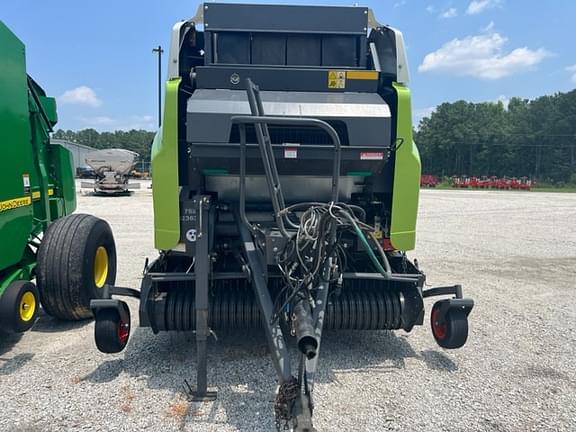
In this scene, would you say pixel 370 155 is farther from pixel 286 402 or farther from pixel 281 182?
pixel 286 402

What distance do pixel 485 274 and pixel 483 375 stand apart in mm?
3736

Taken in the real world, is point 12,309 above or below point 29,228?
below

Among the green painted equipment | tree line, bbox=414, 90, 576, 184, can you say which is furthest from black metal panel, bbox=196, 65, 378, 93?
tree line, bbox=414, 90, 576, 184

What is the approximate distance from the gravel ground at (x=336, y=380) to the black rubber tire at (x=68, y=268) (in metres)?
0.27

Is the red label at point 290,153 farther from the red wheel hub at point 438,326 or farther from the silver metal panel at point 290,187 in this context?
the red wheel hub at point 438,326

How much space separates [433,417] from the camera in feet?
9.27

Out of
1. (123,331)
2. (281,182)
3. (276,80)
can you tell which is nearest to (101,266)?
(123,331)

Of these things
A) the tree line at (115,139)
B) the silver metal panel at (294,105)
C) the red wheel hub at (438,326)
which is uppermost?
the tree line at (115,139)

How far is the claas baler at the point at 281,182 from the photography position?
2963 mm

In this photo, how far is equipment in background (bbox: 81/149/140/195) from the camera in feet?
72.7

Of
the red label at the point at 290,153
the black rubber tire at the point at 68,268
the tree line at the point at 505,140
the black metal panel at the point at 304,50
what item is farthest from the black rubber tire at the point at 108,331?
the tree line at the point at 505,140

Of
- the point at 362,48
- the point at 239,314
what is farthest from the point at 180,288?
the point at 362,48

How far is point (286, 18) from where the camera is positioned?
3.92 meters

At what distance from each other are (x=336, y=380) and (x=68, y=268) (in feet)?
8.26
